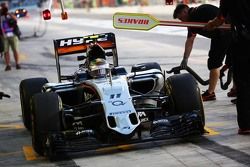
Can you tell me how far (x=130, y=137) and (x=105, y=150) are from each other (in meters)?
0.50

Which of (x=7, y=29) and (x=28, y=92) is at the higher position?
(x=28, y=92)

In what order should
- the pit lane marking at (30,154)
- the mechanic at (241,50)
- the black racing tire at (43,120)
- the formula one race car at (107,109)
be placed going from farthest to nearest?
the mechanic at (241,50), the pit lane marking at (30,154), the black racing tire at (43,120), the formula one race car at (107,109)

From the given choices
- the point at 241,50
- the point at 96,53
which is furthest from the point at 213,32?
the point at 241,50

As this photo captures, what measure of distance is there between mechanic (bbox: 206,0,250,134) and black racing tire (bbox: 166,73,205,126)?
1.45 feet

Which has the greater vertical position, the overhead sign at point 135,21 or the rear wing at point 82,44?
the overhead sign at point 135,21

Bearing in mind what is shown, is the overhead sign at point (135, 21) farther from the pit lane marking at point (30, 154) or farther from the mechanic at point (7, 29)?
the mechanic at point (7, 29)

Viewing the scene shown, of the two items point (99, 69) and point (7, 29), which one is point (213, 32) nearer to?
point (99, 69)

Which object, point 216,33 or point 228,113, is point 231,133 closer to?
point 228,113

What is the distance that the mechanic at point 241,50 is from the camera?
652 cm

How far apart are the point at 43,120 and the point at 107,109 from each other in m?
0.66

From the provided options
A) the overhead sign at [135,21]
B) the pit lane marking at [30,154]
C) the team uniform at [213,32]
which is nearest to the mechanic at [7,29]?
the team uniform at [213,32]

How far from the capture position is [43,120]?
6.25 meters

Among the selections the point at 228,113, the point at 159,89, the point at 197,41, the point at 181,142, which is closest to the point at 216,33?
the point at 228,113

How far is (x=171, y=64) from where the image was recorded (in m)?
14.4
